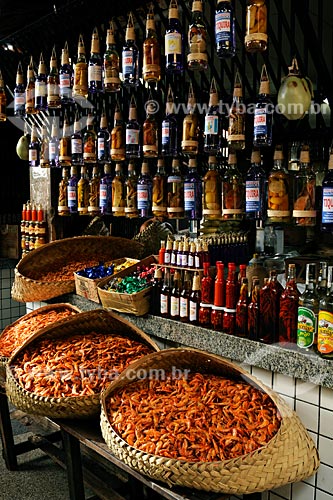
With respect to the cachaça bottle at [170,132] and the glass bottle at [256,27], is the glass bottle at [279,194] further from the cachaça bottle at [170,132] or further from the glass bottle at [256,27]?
the cachaça bottle at [170,132]

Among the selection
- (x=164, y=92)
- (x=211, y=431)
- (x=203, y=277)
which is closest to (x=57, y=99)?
(x=164, y=92)

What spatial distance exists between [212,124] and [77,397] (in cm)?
152

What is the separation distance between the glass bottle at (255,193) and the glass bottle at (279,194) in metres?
0.05

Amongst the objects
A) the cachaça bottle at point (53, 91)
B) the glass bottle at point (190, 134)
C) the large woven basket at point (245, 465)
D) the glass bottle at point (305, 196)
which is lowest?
the large woven basket at point (245, 465)

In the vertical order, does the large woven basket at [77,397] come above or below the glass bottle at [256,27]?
below

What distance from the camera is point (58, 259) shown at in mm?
3822

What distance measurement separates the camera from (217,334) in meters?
2.45

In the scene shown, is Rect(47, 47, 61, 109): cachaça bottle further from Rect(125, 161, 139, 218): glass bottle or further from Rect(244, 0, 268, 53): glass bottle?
Rect(244, 0, 268, 53): glass bottle

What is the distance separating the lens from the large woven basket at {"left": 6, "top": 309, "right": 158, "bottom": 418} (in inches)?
87.7

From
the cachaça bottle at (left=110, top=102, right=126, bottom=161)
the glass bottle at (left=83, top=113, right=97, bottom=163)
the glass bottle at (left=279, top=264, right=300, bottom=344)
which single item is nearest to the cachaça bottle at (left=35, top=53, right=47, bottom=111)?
the glass bottle at (left=83, top=113, right=97, bottom=163)

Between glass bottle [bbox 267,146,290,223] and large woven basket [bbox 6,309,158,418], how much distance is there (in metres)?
0.94

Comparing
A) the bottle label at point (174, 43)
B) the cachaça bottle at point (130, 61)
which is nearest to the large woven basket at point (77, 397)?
the cachaça bottle at point (130, 61)

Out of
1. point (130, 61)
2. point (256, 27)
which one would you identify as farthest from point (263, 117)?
point (130, 61)

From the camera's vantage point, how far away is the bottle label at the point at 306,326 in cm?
208
